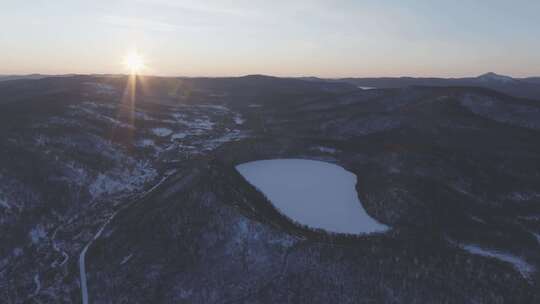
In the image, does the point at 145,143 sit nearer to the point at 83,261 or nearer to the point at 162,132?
the point at 162,132

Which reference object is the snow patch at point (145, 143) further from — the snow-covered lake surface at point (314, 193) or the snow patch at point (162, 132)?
the snow-covered lake surface at point (314, 193)

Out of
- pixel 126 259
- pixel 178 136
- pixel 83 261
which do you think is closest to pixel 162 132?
pixel 178 136

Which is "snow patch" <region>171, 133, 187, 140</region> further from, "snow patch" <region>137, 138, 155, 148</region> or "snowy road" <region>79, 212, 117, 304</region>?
"snowy road" <region>79, 212, 117, 304</region>

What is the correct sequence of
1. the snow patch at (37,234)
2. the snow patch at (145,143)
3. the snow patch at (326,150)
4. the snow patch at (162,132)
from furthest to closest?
the snow patch at (162,132), the snow patch at (145,143), the snow patch at (326,150), the snow patch at (37,234)

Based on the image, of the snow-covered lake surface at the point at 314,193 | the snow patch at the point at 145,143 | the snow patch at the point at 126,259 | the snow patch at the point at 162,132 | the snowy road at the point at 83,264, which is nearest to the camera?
the snowy road at the point at 83,264

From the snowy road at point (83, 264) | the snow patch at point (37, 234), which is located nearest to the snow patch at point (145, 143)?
the snowy road at point (83, 264)

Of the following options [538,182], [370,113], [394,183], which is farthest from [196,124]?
[538,182]
